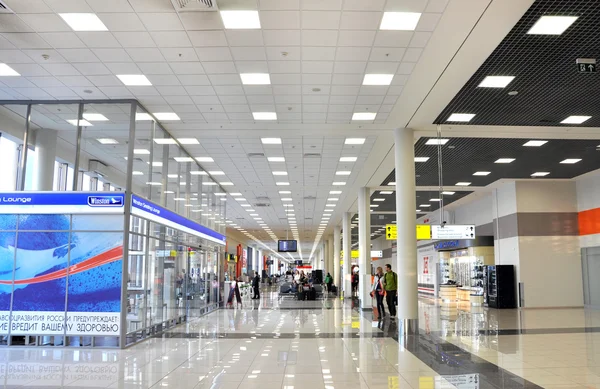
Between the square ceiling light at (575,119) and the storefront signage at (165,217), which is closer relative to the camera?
the storefront signage at (165,217)

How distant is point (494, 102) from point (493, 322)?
6864 millimetres

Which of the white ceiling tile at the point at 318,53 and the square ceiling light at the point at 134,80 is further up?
the square ceiling light at the point at 134,80

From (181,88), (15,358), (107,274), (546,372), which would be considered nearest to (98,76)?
(181,88)

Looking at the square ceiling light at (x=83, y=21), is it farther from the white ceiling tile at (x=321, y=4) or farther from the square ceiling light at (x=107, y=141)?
the square ceiling light at (x=107, y=141)

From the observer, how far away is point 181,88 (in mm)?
10242

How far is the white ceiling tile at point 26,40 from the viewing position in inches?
314

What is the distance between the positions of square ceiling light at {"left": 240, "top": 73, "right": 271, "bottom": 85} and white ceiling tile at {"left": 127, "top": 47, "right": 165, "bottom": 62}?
155cm

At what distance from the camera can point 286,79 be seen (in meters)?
9.64

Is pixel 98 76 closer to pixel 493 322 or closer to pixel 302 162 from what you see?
pixel 302 162

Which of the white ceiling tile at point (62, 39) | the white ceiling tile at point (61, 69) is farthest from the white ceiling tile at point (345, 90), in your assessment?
the white ceiling tile at point (61, 69)

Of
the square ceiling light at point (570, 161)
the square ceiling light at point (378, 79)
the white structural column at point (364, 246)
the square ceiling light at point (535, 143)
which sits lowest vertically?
the white structural column at point (364, 246)

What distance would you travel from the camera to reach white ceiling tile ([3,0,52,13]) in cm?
694

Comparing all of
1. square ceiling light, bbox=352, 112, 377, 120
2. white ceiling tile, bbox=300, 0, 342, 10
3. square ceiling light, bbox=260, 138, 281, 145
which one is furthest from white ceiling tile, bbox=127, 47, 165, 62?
square ceiling light, bbox=260, 138, 281, 145

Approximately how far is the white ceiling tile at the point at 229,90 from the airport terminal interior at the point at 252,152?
0.05 m
